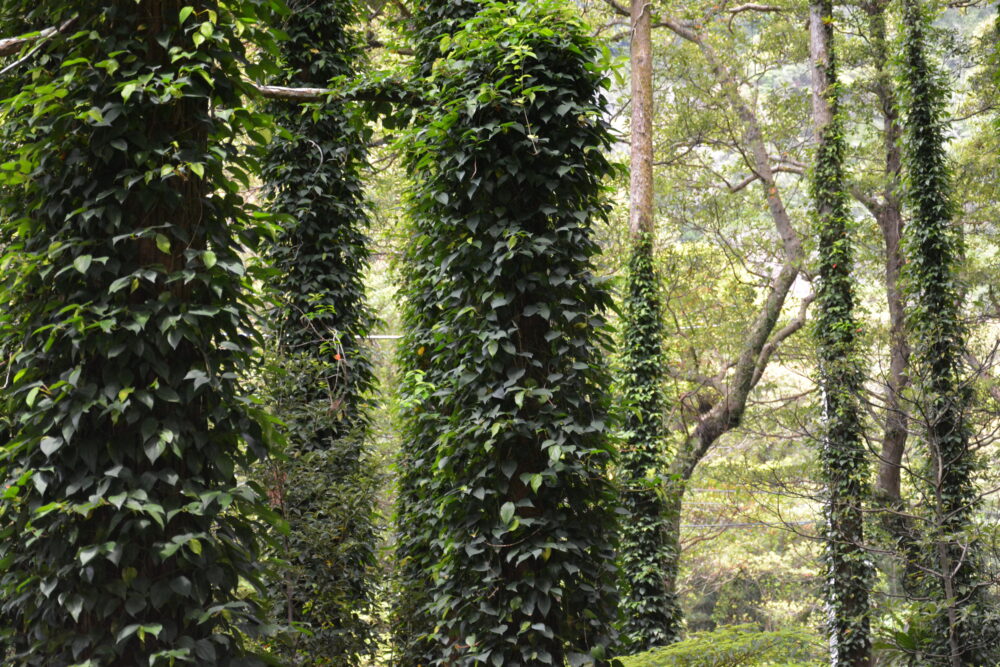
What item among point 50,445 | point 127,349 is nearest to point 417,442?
point 127,349

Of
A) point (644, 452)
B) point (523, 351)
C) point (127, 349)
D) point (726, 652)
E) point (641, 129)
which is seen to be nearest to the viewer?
point (127, 349)

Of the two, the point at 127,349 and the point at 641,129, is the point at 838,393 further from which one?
the point at 127,349

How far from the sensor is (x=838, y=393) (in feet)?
39.7

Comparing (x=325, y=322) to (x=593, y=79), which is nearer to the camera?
(x=593, y=79)

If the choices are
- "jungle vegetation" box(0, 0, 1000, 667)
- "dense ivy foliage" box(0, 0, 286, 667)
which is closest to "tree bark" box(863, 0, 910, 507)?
"jungle vegetation" box(0, 0, 1000, 667)

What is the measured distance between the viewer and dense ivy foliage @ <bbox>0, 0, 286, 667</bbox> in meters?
3.29

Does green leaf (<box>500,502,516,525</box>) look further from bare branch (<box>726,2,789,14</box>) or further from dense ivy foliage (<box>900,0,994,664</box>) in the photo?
bare branch (<box>726,2,789,14</box>)

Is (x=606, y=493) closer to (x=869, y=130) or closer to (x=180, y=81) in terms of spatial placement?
(x=180, y=81)

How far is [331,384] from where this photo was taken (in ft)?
27.3

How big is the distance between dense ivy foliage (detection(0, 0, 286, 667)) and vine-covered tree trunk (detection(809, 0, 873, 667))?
389 inches

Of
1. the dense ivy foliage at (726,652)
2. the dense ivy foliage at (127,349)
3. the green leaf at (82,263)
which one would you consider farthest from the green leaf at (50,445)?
the dense ivy foliage at (726,652)

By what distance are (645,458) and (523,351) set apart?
725cm

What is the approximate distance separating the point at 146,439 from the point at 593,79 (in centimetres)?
311

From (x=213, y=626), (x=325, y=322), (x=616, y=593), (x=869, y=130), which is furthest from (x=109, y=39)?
(x=869, y=130)
